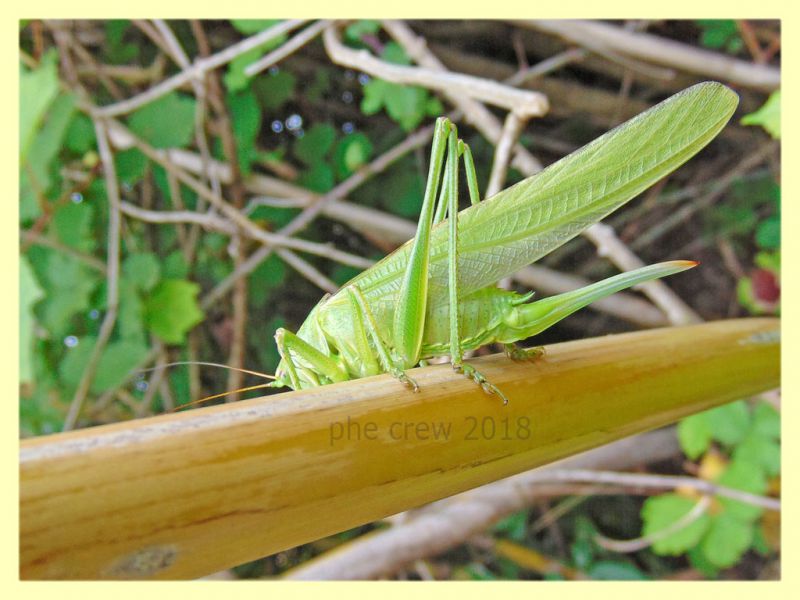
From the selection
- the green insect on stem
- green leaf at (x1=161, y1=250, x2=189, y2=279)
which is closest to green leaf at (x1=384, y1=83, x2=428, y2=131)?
green leaf at (x1=161, y1=250, x2=189, y2=279)

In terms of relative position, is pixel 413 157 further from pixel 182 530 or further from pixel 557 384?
pixel 182 530

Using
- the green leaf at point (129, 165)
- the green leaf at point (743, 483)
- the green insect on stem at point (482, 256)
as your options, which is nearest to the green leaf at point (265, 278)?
the green leaf at point (129, 165)

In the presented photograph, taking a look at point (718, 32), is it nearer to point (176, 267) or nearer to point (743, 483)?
point (743, 483)

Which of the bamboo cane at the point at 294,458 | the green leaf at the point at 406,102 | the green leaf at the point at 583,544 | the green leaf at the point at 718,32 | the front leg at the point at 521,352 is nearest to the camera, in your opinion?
the bamboo cane at the point at 294,458

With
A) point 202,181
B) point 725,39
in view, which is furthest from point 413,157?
point 725,39

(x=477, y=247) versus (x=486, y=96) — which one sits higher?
(x=486, y=96)

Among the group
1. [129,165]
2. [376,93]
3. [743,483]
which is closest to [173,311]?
[129,165]

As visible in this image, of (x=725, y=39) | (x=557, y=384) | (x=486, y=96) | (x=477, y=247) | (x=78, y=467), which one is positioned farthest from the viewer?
(x=725, y=39)

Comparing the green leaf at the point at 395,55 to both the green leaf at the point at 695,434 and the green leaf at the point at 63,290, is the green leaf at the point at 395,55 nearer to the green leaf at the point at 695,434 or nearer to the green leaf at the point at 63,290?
the green leaf at the point at 63,290
